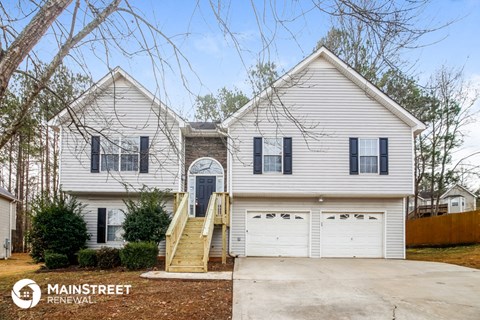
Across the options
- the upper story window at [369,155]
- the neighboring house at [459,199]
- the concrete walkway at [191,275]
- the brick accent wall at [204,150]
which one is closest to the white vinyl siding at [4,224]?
the brick accent wall at [204,150]

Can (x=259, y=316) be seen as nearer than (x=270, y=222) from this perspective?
Yes

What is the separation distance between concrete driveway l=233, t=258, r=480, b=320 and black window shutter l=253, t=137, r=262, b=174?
3.61m

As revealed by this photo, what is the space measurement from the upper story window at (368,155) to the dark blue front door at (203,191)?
5.84 m

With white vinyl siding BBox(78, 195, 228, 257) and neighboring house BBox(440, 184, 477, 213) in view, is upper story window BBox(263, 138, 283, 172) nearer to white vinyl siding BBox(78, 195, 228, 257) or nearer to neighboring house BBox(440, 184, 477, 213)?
white vinyl siding BBox(78, 195, 228, 257)

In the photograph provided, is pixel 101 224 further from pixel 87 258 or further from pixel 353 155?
pixel 353 155

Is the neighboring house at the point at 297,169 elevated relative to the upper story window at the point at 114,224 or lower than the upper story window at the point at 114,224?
elevated

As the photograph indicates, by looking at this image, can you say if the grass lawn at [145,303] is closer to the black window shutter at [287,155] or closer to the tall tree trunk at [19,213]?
the black window shutter at [287,155]

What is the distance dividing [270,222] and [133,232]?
5341 mm

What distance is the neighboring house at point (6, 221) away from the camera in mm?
22573

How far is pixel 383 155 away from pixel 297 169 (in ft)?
10.8

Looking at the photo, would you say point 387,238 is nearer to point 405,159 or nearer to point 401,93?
point 405,159

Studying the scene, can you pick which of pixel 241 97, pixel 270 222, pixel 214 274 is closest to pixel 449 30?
pixel 214 274

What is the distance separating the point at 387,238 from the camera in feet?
53.7

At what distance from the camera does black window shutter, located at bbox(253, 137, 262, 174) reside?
15.5 m
